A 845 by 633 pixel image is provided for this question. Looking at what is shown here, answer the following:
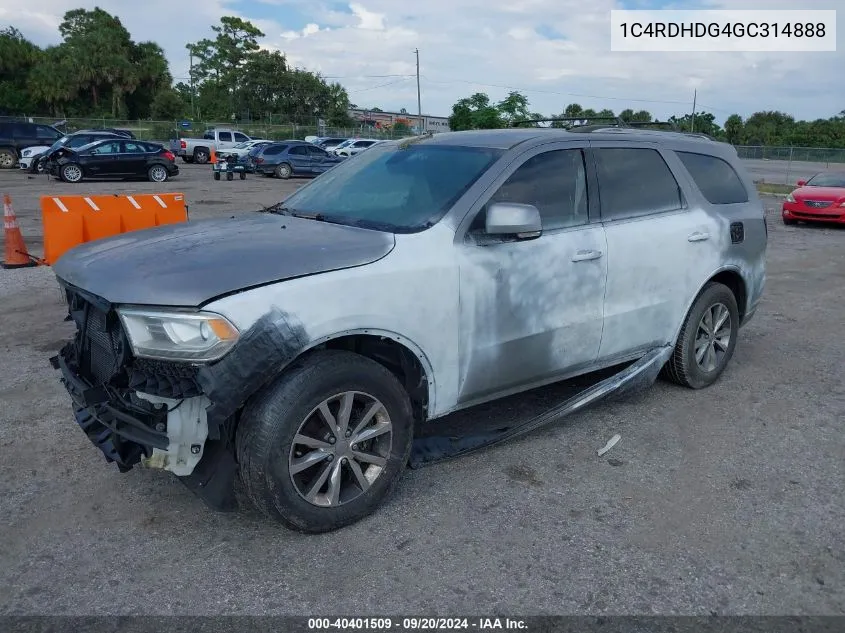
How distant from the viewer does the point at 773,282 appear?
976 centimetres

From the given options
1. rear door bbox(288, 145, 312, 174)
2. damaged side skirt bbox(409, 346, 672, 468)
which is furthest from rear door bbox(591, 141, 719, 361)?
rear door bbox(288, 145, 312, 174)

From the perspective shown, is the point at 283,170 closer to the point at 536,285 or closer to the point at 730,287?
the point at 730,287

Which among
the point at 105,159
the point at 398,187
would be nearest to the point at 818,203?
the point at 398,187

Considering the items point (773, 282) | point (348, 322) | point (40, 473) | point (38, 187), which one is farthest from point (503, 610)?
point (38, 187)

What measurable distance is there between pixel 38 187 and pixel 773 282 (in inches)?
797

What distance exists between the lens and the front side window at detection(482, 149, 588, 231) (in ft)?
13.1

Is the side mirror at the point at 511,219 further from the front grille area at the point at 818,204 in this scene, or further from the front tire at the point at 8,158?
the front tire at the point at 8,158

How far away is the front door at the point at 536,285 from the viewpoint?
3.73m

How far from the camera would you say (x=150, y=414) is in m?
3.02

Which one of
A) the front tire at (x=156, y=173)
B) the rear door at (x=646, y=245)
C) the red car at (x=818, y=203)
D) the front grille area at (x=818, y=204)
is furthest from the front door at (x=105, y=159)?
the rear door at (x=646, y=245)

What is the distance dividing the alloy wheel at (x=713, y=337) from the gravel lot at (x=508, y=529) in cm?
30

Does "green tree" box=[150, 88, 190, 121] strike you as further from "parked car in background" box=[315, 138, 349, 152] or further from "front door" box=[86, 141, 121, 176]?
"front door" box=[86, 141, 121, 176]

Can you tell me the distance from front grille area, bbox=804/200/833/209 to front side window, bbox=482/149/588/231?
553 inches

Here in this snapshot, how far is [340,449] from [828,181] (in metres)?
17.5
